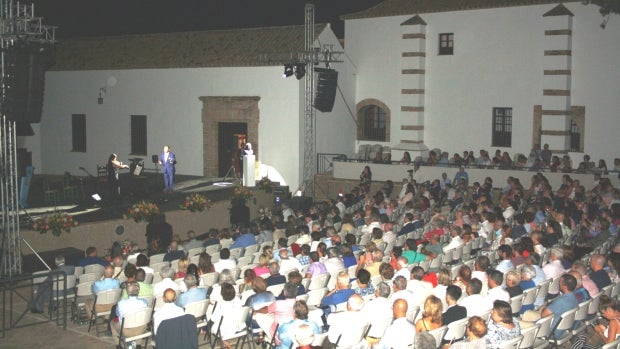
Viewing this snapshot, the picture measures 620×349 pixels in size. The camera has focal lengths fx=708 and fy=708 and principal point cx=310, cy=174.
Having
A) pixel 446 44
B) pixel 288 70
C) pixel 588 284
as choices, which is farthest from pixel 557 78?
pixel 588 284

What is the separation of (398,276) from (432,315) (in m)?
1.33

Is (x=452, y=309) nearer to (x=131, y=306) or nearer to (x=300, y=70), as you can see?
(x=131, y=306)

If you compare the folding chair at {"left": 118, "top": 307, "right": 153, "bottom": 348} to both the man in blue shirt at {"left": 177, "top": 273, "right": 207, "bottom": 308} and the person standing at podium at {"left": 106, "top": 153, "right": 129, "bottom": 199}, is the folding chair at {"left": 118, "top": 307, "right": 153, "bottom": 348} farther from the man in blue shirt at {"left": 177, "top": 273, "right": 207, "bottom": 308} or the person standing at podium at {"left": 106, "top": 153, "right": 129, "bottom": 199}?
the person standing at podium at {"left": 106, "top": 153, "right": 129, "bottom": 199}

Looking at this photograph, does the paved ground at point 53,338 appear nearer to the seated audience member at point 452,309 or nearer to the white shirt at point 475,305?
the seated audience member at point 452,309

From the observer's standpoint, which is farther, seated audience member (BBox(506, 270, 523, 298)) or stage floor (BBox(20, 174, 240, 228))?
stage floor (BBox(20, 174, 240, 228))

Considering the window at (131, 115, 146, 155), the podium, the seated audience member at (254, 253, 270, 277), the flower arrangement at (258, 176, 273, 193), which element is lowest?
the seated audience member at (254, 253, 270, 277)

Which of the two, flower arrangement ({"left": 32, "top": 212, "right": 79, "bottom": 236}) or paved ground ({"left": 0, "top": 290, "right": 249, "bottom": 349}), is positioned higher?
flower arrangement ({"left": 32, "top": 212, "right": 79, "bottom": 236})

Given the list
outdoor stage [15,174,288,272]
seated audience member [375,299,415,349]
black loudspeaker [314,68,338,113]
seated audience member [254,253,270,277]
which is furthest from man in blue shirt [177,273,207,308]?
black loudspeaker [314,68,338,113]

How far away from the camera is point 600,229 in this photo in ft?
41.4

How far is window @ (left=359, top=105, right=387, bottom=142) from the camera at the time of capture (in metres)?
25.8

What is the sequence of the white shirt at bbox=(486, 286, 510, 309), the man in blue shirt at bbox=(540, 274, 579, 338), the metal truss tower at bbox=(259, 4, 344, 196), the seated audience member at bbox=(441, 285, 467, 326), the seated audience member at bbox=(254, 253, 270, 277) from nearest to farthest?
the seated audience member at bbox=(441, 285, 467, 326) → the man in blue shirt at bbox=(540, 274, 579, 338) → the white shirt at bbox=(486, 286, 510, 309) → the seated audience member at bbox=(254, 253, 270, 277) → the metal truss tower at bbox=(259, 4, 344, 196)

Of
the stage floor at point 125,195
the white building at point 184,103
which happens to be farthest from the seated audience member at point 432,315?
the white building at point 184,103

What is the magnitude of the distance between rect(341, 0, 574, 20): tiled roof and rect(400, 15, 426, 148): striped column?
0.47m

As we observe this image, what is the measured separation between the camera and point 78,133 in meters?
27.9
